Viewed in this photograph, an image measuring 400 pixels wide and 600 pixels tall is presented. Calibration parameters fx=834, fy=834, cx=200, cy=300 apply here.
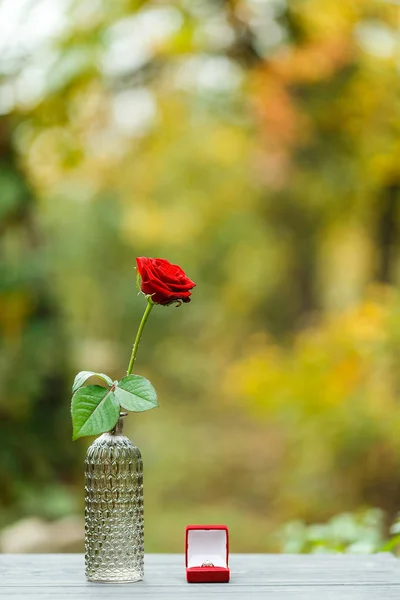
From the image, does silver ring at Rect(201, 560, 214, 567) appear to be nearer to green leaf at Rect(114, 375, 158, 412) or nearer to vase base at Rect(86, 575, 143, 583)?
vase base at Rect(86, 575, 143, 583)

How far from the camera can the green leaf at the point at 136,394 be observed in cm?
104

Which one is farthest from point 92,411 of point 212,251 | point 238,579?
point 212,251

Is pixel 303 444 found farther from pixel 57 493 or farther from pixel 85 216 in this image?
pixel 85 216

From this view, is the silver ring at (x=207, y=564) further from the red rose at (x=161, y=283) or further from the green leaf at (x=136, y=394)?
the red rose at (x=161, y=283)

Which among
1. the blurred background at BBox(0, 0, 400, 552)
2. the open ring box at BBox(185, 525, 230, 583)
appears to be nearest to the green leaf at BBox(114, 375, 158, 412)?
the open ring box at BBox(185, 525, 230, 583)

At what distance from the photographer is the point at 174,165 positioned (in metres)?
4.75

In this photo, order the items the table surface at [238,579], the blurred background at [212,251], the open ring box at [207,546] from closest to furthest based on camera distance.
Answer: the table surface at [238,579]
the open ring box at [207,546]
the blurred background at [212,251]

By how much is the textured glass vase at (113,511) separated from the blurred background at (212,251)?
682mm

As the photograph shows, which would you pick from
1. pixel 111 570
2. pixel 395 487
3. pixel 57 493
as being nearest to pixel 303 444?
pixel 395 487

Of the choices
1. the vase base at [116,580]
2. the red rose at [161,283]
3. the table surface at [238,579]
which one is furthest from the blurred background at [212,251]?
the red rose at [161,283]

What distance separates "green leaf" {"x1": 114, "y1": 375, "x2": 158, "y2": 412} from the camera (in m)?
1.04

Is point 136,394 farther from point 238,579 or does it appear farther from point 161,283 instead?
point 238,579

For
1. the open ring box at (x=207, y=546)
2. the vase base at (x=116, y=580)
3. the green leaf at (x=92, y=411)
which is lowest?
the vase base at (x=116, y=580)

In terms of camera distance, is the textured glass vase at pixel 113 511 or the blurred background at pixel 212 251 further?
the blurred background at pixel 212 251
